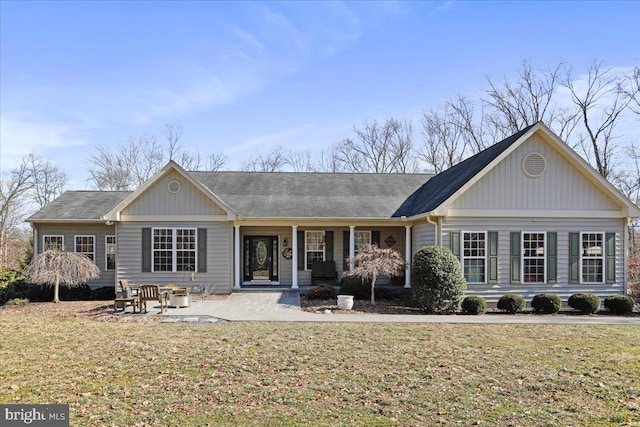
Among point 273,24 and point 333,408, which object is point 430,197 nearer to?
point 273,24

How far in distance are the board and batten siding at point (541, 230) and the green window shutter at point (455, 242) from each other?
0.09 metres

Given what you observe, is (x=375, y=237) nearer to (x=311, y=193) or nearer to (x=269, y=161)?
(x=311, y=193)

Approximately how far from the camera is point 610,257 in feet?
49.5

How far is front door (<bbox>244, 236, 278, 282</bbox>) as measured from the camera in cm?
1900

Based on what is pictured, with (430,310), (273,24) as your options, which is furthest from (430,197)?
(273,24)

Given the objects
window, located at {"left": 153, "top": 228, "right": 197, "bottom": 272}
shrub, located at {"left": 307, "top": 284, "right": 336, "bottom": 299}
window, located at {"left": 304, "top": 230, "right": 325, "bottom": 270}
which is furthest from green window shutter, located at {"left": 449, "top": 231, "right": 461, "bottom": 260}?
window, located at {"left": 153, "top": 228, "right": 197, "bottom": 272}

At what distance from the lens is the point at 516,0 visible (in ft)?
42.6

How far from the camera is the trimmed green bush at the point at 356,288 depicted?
16016mm

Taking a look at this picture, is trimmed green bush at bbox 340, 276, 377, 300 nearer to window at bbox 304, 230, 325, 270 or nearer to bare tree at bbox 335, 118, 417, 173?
window at bbox 304, 230, 325, 270

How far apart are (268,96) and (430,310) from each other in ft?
43.9

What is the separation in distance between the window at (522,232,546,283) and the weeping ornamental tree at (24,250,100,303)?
15.0 metres

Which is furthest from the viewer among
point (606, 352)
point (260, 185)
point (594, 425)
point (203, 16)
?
point (260, 185)

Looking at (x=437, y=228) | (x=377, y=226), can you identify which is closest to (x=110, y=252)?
(x=377, y=226)

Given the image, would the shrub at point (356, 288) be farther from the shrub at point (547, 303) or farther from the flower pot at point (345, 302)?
the shrub at point (547, 303)
